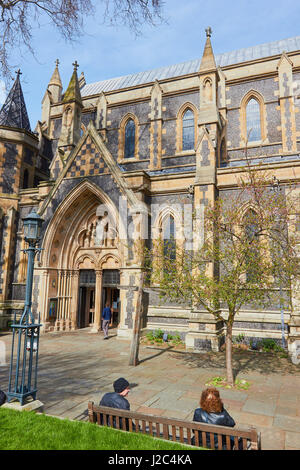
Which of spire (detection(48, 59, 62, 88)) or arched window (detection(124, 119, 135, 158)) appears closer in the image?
arched window (detection(124, 119, 135, 158))

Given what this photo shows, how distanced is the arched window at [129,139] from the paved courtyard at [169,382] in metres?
14.0

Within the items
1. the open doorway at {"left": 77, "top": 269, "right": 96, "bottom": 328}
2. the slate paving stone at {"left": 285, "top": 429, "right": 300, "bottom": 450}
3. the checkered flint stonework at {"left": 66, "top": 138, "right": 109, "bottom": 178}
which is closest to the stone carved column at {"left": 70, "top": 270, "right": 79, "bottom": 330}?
the open doorway at {"left": 77, "top": 269, "right": 96, "bottom": 328}

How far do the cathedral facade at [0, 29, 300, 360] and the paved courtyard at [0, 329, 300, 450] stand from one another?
65.2 inches

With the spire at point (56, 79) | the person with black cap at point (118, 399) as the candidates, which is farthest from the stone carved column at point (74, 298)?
the spire at point (56, 79)


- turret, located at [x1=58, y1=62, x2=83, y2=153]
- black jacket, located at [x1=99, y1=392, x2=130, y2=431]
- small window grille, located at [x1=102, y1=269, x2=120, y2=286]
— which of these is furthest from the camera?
turret, located at [x1=58, y1=62, x2=83, y2=153]

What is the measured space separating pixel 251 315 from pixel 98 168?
379 inches

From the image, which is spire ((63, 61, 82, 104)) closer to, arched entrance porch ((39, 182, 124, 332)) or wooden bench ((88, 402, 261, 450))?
arched entrance porch ((39, 182, 124, 332))

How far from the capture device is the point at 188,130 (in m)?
20.5

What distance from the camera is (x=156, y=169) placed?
1917cm

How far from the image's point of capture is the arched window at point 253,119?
19406 millimetres

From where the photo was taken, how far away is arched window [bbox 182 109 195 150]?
20.2 m

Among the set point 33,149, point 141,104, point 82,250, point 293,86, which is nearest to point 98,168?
point 82,250

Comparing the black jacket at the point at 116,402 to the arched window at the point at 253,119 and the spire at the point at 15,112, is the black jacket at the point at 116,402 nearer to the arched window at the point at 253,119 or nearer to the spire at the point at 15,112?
the arched window at the point at 253,119

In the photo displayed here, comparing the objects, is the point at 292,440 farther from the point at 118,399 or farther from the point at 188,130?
the point at 188,130
